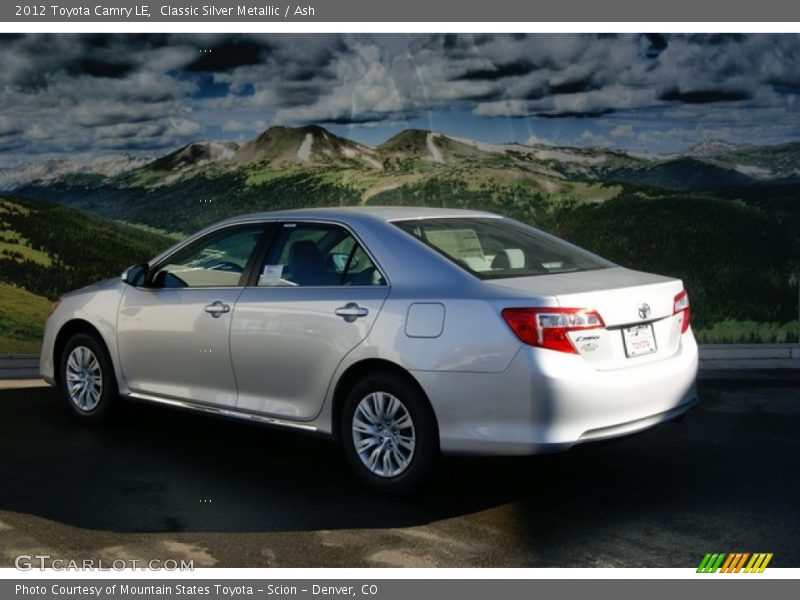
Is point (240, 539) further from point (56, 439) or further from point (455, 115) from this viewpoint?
point (455, 115)

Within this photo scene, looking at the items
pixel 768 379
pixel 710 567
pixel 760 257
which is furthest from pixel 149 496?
pixel 760 257

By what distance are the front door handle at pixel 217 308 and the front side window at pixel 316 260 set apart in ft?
0.93

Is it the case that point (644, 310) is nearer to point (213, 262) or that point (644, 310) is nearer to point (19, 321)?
point (213, 262)

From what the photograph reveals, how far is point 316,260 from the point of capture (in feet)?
23.0

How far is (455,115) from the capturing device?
39.8ft

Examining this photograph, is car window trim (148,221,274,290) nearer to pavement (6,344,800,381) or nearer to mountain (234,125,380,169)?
pavement (6,344,800,381)

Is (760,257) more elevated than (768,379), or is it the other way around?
(760,257)

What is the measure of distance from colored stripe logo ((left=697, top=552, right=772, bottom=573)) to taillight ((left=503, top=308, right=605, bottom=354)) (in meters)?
1.20

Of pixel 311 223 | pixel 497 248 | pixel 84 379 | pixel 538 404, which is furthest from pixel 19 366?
pixel 538 404

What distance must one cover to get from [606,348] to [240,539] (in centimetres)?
208

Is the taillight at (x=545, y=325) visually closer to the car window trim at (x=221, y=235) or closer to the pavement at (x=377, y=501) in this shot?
the pavement at (x=377, y=501)

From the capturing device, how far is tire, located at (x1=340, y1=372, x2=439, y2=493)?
6184 mm

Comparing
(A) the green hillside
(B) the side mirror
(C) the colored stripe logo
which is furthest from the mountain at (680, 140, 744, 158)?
(C) the colored stripe logo

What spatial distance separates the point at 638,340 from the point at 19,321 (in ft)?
24.8
